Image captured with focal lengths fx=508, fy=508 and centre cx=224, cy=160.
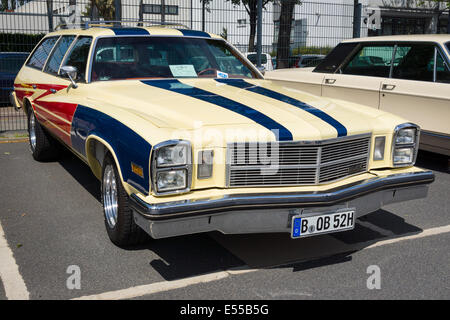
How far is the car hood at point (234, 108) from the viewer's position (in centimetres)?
338

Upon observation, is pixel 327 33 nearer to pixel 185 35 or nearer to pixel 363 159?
pixel 185 35

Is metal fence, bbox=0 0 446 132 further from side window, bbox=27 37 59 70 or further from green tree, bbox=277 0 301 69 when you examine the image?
side window, bbox=27 37 59 70

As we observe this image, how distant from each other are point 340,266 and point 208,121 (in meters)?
1.40

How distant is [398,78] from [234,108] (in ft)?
12.8

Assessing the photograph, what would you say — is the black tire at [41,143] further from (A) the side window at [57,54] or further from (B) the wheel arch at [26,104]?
(A) the side window at [57,54]

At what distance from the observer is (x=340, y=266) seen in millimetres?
3629

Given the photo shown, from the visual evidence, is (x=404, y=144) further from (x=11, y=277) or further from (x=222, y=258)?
(x=11, y=277)

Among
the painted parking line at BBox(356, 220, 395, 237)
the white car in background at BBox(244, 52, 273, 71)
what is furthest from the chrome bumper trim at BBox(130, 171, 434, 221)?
the white car in background at BBox(244, 52, 273, 71)

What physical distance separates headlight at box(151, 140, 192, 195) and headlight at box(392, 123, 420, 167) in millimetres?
1700

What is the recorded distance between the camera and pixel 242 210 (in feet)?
10.4

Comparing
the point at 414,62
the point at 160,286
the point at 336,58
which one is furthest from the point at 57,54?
the point at 414,62

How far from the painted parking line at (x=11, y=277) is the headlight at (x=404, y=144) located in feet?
9.14

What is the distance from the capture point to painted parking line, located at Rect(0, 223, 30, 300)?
3.14m
